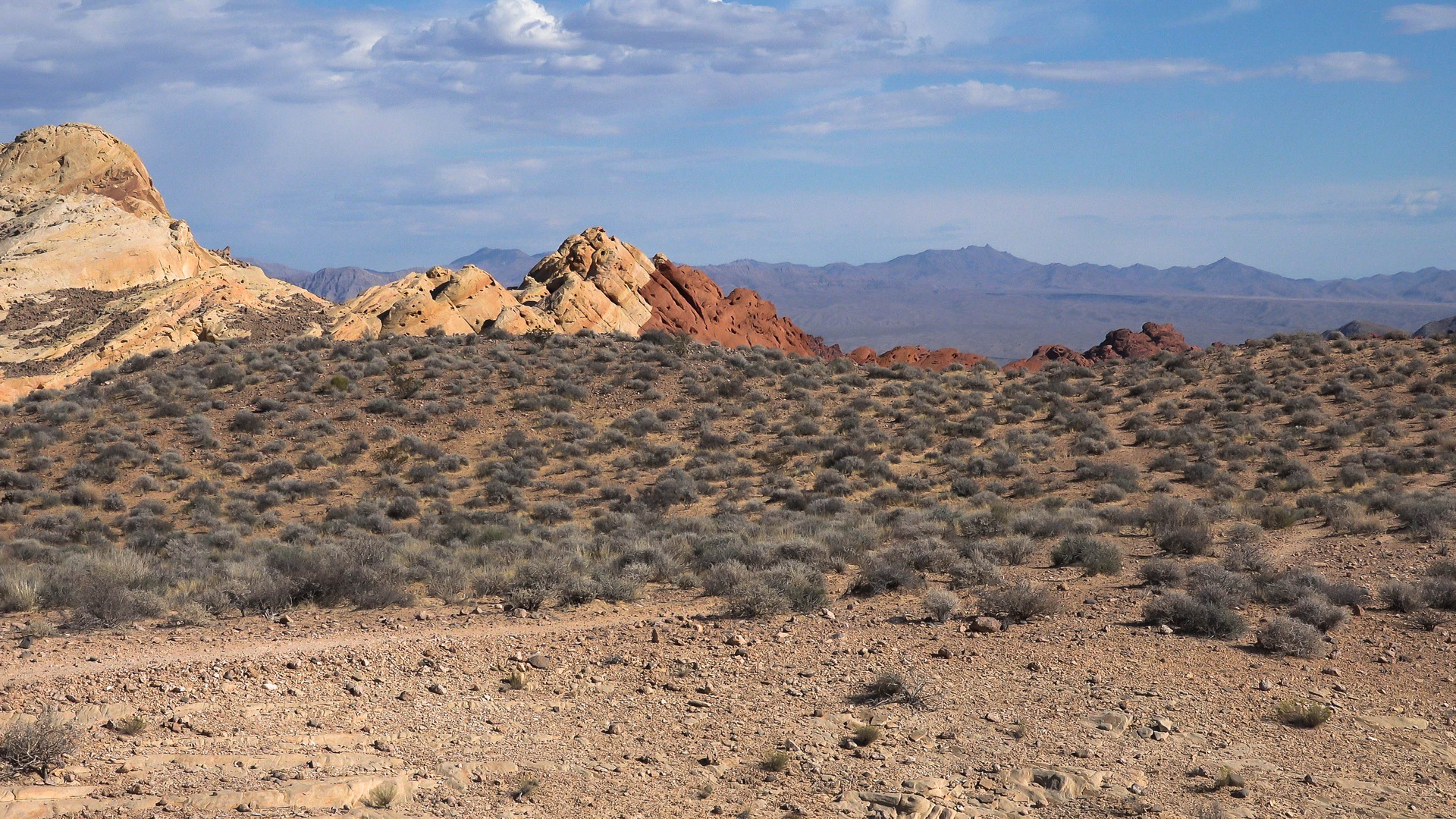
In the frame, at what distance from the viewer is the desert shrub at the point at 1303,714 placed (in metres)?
8.07

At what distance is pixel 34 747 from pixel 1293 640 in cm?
1039

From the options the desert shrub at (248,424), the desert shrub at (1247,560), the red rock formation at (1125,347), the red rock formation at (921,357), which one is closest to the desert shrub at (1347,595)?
→ the desert shrub at (1247,560)

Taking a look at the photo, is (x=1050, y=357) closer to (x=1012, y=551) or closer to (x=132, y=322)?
(x=132, y=322)

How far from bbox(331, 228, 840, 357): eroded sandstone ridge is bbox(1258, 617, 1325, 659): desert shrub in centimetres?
3534

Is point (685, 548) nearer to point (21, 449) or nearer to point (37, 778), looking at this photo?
point (37, 778)

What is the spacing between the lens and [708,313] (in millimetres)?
51062

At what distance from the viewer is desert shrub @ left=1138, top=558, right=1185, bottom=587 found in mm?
12264

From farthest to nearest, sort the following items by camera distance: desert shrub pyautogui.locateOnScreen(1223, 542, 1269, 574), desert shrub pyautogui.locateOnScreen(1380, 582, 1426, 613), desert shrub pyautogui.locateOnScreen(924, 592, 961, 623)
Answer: desert shrub pyautogui.locateOnScreen(1223, 542, 1269, 574) → desert shrub pyautogui.locateOnScreen(924, 592, 961, 623) → desert shrub pyautogui.locateOnScreen(1380, 582, 1426, 613)

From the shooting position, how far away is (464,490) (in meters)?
24.0

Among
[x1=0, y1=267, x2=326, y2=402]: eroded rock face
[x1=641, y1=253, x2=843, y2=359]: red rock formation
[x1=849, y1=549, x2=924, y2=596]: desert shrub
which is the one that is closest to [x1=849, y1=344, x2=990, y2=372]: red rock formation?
[x1=641, y1=253, x2=843, y2=359]: red rock formation

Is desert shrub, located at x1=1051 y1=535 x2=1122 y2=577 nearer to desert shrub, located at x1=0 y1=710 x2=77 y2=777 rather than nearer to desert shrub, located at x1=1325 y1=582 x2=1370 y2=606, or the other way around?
desert shrub, located at x1=1325 y1=582 x2=1370 y2=606

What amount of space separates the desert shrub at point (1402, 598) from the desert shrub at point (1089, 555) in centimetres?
301

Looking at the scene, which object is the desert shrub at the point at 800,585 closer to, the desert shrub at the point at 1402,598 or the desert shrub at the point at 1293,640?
the desert shrub at the point at 1293,640

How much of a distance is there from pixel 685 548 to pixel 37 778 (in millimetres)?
9160
